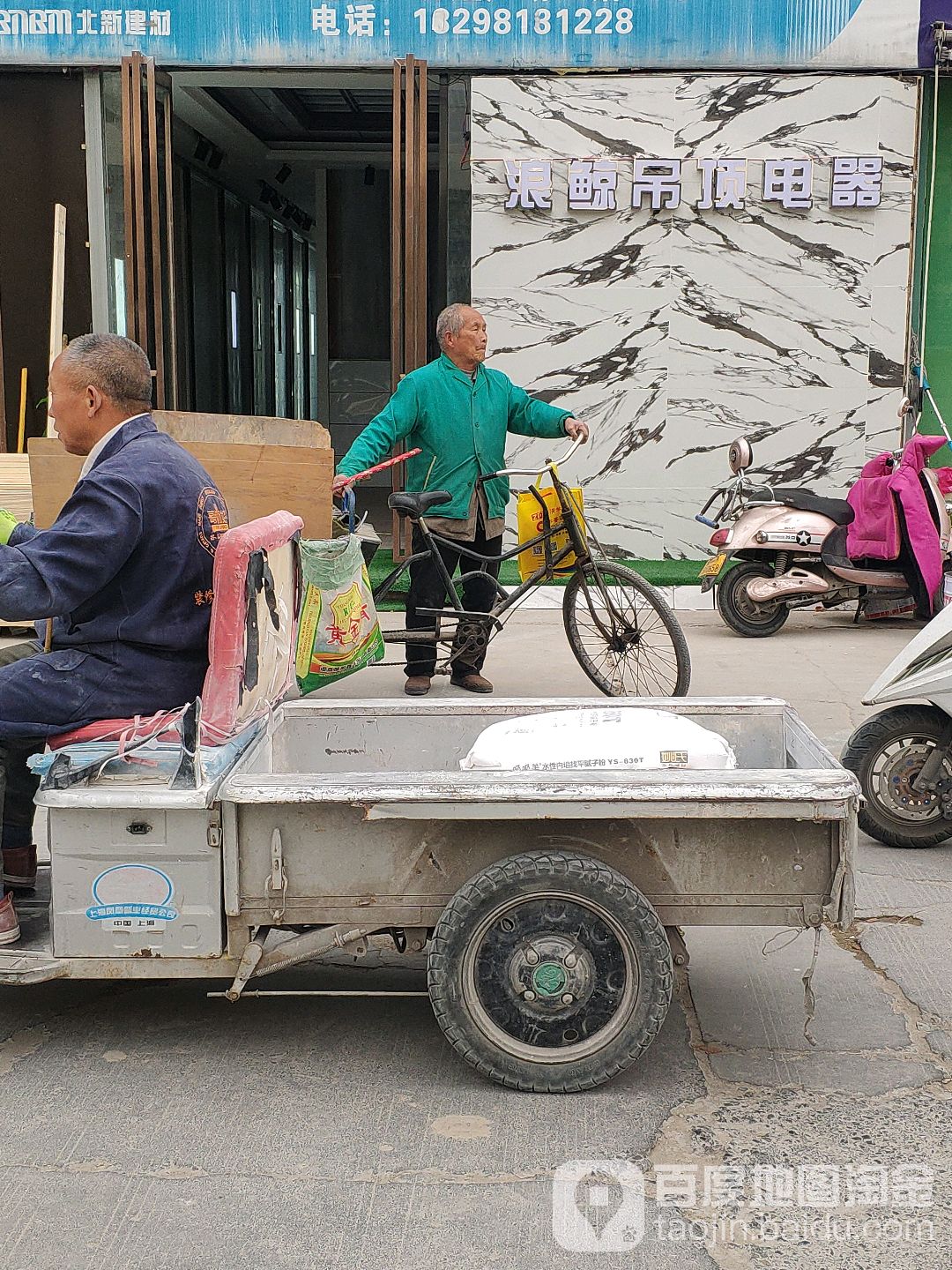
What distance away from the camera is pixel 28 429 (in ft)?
36.0

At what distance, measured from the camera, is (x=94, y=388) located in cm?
348

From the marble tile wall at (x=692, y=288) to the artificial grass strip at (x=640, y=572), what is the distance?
0.18 metres

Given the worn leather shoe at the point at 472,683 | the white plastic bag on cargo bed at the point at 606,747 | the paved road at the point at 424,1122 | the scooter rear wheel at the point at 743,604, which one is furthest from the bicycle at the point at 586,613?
Answer: the white plastic bag on cargo bed at the point at 606,747

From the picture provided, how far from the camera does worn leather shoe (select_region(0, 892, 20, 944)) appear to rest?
10.9ft

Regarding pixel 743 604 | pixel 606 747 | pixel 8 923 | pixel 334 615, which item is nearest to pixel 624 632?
pixel 334 615

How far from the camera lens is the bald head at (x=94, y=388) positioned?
3479 millimetres

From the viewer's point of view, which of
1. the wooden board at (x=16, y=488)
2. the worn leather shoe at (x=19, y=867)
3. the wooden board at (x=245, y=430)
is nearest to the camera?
the worn leather shoe at (x=19, y=867)

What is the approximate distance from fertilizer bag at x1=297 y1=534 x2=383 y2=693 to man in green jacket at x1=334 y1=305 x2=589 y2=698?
83cm

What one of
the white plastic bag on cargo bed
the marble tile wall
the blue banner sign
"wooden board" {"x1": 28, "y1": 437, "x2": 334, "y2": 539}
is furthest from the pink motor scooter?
the white plastic bag on cargo bed

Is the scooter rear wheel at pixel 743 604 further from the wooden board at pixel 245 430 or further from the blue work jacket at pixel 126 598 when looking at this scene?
the blue work jacket at pixel 126 598

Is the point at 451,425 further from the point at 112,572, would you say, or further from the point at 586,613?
the point at 112,572

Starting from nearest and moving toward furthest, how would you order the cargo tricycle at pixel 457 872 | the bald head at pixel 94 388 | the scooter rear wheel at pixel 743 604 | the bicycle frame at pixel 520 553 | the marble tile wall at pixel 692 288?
1. the cargo tricycle at pixel 457 872
2. the bald head at pixel 94 388
3. the bicycle frame at pixel 520 553
4. the scooter rear wheel at pixel 743 604
5. the marble tile wall at pixel 692 288

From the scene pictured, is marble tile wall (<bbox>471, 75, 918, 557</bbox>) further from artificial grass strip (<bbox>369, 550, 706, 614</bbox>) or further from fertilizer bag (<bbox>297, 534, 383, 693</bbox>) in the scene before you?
fertilizer bag (<bbox>297, 534, 383, 693</bbox>)

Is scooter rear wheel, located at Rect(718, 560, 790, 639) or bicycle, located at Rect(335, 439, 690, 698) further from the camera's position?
scooter rear wheel, located at Rect(718, 560, 790, 639)
